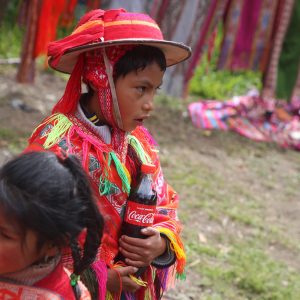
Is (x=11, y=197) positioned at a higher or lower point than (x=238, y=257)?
higher

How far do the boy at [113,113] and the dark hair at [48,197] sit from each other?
0.51 metres

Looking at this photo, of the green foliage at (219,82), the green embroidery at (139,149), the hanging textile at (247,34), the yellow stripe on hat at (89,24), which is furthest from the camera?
the green foliage at (219,82)

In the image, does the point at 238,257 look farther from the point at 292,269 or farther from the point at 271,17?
the point at 271,17

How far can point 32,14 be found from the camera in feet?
19.2

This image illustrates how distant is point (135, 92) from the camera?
6.71ft

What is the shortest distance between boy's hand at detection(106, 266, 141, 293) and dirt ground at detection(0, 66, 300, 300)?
1.78 meters

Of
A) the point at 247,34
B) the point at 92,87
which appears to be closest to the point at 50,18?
the point at 247,34

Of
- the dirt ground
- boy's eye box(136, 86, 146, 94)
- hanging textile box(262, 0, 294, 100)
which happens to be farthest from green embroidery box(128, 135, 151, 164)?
hanging textile box(262, 0, 294, 100)

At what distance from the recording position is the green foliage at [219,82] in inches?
332

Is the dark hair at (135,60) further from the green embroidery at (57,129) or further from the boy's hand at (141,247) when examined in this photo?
the boy's hand at (141,247)

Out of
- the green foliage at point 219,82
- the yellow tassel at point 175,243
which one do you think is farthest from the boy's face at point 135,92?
the green foliage at point 219,82

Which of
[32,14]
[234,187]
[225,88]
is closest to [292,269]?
[234,187]

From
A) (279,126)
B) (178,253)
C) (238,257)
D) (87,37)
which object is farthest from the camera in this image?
(279,126)

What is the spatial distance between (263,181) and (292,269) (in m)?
1.71
